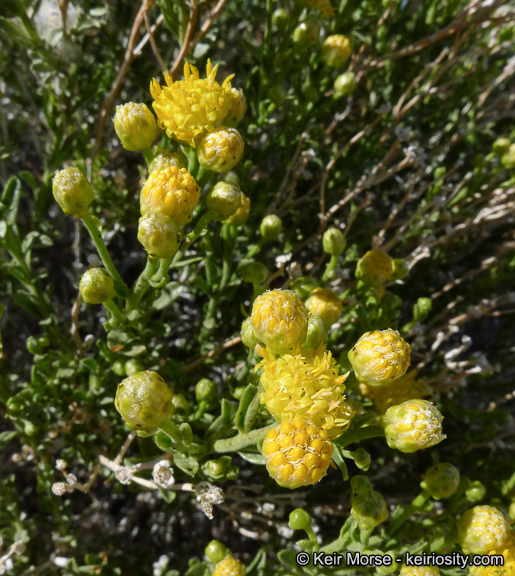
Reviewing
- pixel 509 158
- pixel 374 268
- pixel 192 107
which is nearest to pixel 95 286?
pixel 192 107

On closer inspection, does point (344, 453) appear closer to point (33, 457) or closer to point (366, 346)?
point (366, 346)

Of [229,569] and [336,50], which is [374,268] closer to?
[336,50]

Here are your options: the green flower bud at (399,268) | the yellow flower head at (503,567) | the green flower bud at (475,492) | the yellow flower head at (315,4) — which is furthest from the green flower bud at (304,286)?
the yellow flower head at (315,4)

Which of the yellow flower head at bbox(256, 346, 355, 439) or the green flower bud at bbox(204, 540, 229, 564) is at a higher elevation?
the yellow flower head at bbox(256, 346, 355, 439)

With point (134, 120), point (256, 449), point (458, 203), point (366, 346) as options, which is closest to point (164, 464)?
point (256, 449)

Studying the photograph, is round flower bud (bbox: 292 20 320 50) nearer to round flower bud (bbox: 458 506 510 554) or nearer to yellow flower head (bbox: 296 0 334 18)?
yellow flower head (bbox: 296 0 334 18)

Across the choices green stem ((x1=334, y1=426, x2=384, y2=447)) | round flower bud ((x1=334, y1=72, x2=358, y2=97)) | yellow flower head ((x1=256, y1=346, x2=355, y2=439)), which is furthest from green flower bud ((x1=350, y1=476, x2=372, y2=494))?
round flower bud ((x1=334, y1=72, x2=358, y2=97))
